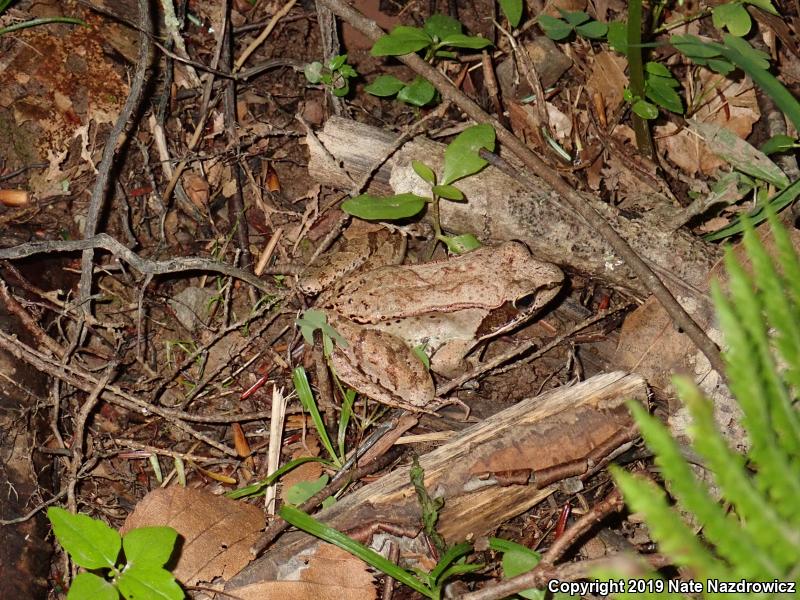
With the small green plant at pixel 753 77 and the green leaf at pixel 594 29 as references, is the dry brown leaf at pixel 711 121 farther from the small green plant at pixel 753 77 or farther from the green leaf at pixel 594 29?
the green leaf at pixel 594 29

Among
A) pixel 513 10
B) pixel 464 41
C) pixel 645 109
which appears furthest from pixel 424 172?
pixel 645 109

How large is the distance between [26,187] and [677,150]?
18.7ft

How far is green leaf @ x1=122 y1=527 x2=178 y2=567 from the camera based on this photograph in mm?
3838

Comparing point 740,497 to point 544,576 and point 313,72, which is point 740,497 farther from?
point 313,72

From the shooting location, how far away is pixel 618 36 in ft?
19.0

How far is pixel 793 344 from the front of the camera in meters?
1.60

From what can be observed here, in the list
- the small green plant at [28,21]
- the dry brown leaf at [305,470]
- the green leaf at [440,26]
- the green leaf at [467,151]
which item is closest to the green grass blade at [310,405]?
the dry brown leaf at [305,470]

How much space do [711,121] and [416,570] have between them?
487 centimetres

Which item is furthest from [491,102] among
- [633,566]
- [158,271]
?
[633,566]

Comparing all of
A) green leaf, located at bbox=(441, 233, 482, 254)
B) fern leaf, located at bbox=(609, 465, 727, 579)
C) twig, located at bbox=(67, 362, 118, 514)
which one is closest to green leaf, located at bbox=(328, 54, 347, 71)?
green leaf, located at bbox=(441, 233, 482, 254)

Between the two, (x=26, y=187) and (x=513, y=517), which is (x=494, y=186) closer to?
(x=513, y=517)

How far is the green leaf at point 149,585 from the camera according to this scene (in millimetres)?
3773

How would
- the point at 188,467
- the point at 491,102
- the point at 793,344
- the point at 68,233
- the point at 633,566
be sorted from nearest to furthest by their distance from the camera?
the point at 633,566 → the point at 793,344 → the point at 188,467 → the point at 68,233 → the point at 491,102

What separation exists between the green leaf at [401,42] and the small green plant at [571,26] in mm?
1337
